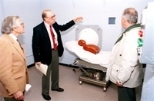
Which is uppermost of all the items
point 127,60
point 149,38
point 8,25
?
point 8,25

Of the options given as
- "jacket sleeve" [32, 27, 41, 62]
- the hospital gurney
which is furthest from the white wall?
"jacket sleeve" [32, 27, 41, 62]

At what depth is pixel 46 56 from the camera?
94.8 inches

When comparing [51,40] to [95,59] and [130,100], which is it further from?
[130,100]

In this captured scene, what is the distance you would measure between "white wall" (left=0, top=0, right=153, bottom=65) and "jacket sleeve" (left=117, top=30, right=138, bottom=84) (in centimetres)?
154

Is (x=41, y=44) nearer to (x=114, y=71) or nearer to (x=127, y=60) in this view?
(x=114, y=71)

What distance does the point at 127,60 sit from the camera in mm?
1546

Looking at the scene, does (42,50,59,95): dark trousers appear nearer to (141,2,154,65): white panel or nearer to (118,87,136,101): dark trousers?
(118,87,136,101): dark trousers

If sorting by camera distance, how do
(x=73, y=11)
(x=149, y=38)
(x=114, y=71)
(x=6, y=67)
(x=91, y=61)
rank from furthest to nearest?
(x=73, y=11) < (x=91, y=61) < (x=114, y=71) < (x=6, y=67) < (x=149, y=38)

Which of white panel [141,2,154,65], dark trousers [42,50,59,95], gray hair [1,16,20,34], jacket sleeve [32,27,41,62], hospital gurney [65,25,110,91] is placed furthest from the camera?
hospital gurney [65,25,110,91]

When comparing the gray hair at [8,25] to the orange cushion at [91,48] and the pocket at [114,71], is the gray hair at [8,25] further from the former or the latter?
the orange cushion at [91,48]

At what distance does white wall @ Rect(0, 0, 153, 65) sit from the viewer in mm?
3025

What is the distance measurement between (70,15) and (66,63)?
1.17 meters

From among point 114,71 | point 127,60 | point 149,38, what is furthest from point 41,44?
A: point 149,38

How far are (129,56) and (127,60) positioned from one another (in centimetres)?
4
